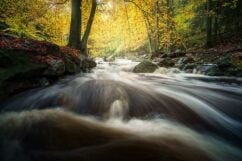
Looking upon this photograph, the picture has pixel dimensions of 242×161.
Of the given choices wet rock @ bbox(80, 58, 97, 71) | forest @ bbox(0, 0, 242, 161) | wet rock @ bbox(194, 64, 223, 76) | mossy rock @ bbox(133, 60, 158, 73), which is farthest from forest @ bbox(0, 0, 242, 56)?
wet rock @ bbox(194, 64, 223, 76)

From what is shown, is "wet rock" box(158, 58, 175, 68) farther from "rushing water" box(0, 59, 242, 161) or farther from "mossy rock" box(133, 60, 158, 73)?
"rushing water" box(0, 59, 242, 161)

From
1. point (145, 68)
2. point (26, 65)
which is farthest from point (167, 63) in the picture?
point (26, 65)

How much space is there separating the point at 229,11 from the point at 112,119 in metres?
16.1

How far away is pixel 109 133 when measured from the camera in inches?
121

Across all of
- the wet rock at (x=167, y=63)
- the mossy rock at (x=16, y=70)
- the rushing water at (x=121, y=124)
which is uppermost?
the wet rock at (x=167, y=63)

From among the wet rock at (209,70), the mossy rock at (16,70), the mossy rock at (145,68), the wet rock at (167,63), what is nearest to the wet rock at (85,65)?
the mossy rock at (145,68)

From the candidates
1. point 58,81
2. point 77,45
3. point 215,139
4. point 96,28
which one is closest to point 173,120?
point 215,139

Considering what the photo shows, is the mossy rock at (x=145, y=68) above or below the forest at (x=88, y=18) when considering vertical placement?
below

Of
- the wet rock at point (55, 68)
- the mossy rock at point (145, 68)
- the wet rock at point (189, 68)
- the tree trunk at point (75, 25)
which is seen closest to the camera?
the wet rock at point (55, 68)

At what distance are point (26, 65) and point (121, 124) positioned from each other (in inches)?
128

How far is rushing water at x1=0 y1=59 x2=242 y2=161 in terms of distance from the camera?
2.54 meters

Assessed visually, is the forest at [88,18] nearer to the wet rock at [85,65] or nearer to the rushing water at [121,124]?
the wet rock at [85,65]

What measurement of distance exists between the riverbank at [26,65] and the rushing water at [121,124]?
15.8 inches

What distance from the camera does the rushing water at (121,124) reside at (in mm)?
2535
